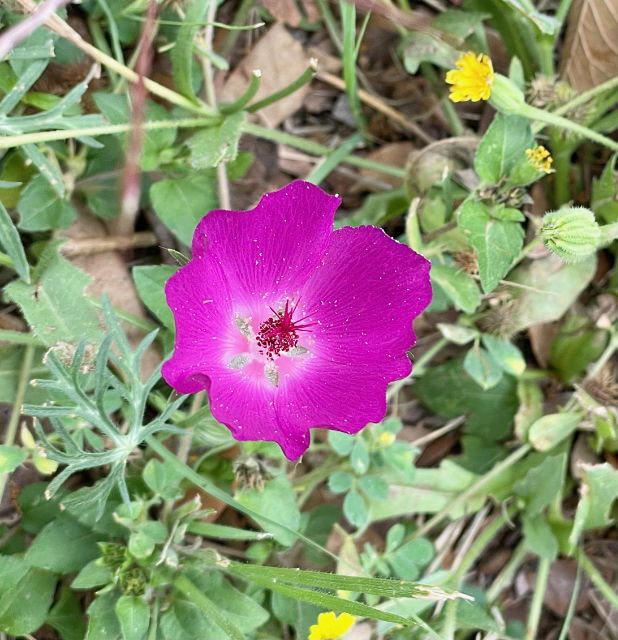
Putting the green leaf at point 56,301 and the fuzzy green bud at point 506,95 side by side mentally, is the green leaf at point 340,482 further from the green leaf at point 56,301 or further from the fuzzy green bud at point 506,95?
the fuzzy green bud at point 506,95

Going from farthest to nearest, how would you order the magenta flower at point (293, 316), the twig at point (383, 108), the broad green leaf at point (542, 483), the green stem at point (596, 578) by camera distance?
the twig at point (383, 108)
the green stem at point (596, 578)
the broad green leaf at point (542, 483)
the magenta flower at point (293, 316)

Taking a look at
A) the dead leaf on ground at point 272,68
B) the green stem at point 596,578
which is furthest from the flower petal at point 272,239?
the green stem at point 596,578

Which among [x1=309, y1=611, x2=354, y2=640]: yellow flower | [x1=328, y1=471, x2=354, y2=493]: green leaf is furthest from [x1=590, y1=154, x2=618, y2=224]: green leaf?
[x1=309, y1=611, x2=354, y2=640]: yellow flower

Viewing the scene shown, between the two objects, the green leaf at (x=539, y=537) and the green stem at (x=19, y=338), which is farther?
the green leaf at (x=539, y=537)

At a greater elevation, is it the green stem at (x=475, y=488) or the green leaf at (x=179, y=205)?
the green leaf at (x=179, y=205)

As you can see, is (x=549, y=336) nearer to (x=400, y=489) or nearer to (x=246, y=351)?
(x=400, y=489)

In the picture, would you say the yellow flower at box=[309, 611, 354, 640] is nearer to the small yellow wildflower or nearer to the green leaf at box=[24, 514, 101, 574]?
the green leaf at box=[24, 514, 101, 574]
